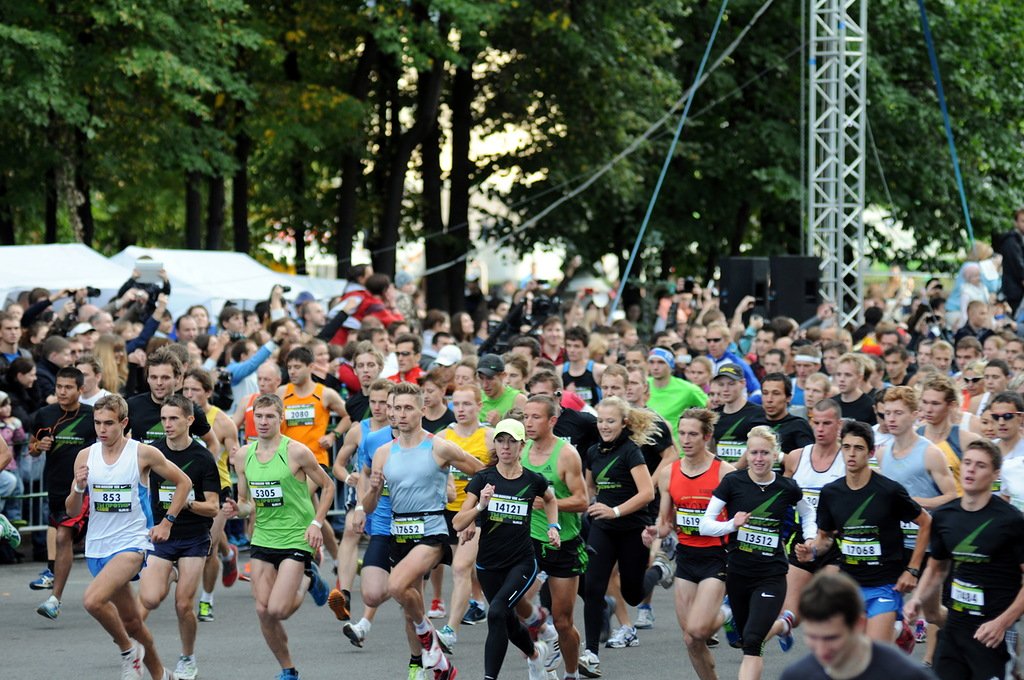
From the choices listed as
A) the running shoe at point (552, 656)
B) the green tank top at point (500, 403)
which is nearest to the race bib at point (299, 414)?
the green tank top at point (500, 403)

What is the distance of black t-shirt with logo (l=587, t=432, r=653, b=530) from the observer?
10.2 metres

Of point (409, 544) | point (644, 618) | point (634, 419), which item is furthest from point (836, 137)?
point (409, 544)

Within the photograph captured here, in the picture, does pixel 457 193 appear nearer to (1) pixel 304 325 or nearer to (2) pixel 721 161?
(2) pixel 721 161

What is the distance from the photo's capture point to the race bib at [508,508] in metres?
9.17

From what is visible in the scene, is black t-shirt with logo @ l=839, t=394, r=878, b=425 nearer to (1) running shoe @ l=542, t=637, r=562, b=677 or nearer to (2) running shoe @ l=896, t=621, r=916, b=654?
(2) running shoe @ l=896, t=621, r=916, b=654

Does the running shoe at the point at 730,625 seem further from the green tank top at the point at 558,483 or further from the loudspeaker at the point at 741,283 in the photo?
the loudspeaker at the point at 741,283

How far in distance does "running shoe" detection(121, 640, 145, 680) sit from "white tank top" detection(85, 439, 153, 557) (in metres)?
0.59

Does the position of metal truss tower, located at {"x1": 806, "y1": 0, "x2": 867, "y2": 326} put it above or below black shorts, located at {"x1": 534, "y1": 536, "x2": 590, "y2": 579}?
above

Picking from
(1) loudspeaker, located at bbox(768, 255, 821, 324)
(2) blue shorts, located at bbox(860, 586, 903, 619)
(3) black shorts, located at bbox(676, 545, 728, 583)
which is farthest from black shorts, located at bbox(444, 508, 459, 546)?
(1) loudspeaker, located at bbox(768, 255, 821, 324)

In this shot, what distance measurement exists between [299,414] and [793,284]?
32.8 feet

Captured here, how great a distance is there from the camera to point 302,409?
12844mm

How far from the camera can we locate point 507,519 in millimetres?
9188

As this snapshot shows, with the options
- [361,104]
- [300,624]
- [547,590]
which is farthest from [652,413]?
[361,104]

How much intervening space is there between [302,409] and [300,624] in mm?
1834
